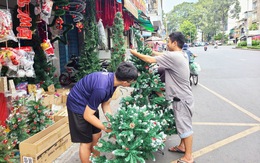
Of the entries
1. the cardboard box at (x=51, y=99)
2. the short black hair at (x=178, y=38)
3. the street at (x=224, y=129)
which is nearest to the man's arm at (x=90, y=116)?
the street at (x=224, y=129)

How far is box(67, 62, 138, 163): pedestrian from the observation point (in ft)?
8.40

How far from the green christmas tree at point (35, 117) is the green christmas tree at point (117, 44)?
569cm

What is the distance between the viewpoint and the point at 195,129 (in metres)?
4.89

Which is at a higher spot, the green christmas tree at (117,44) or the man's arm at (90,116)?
the green christmas tree at (117,44)

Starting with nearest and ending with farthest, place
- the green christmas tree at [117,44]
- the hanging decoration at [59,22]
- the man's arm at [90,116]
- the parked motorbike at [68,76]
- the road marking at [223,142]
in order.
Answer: the man's arm at [90,116]
the road marking at [223,142]
the hanging decoration at [59,22]
the parked motorbike at [68,76]
the green christmas tree at [117,44]

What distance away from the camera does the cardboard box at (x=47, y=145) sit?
9.95 feet

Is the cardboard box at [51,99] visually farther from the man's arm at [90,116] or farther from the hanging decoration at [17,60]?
the man's arm at [90,116]

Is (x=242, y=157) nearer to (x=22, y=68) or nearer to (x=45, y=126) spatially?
(x=45, y=126)

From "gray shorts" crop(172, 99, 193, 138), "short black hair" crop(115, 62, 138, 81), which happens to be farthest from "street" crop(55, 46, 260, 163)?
"short black hair" crop(115, 62, 138, 81)

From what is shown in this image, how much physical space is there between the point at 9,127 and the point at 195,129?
3.23m

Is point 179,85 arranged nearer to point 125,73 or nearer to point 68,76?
point 125,73

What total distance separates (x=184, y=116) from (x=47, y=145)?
5.97 ft

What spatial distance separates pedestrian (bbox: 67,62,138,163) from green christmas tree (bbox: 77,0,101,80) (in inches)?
209

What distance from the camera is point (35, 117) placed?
3.64 metres
